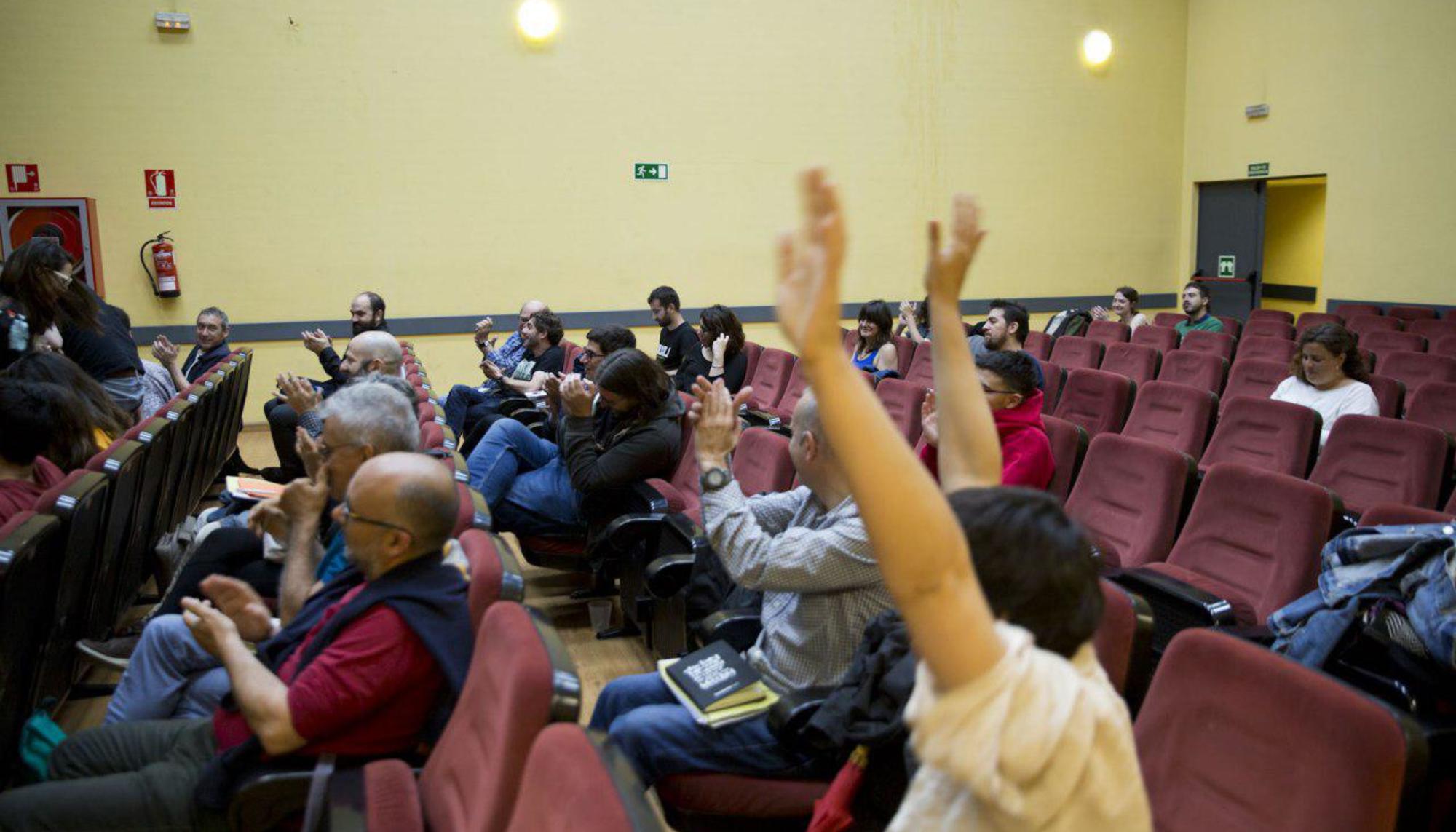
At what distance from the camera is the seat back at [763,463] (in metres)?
3.37

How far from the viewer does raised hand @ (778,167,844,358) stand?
3.08 ft

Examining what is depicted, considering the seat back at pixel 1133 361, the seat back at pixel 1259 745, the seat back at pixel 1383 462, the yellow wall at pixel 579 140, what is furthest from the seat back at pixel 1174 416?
the yellow wall at pixel 579 140

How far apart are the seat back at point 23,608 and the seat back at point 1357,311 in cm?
875

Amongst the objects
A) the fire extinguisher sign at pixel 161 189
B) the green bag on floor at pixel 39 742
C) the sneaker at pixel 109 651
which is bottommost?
the sneaker at pixel 109 651

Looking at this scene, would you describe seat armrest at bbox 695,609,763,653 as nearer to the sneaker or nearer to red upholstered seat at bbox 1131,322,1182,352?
the sneaker

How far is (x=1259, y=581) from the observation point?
9.16ft

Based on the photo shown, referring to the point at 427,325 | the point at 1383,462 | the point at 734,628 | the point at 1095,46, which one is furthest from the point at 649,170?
the point at 734,628

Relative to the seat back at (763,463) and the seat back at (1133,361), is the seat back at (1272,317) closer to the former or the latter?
the seat back at (1133,361)

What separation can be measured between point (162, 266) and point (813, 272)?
8.36 meters

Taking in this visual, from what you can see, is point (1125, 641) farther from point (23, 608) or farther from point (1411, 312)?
point (1411, 312)

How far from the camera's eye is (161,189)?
8031mm

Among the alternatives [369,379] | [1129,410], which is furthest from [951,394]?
[1129,410]

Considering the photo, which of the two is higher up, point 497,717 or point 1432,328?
point 1432,328

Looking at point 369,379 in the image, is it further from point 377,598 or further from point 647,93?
point 647,93
